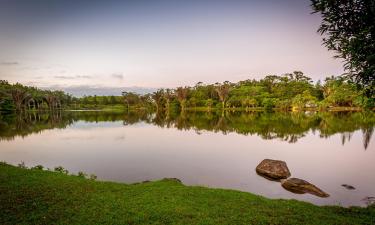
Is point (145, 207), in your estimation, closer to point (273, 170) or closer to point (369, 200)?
point (273, 170)

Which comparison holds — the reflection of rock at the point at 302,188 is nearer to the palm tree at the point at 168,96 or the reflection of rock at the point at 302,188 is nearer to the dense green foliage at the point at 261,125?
the dense green foliage at the point at 261,125

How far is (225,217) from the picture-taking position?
7977 mm

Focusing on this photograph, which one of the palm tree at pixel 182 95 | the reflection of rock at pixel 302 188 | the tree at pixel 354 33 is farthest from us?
the palm tree at pixel 182 95

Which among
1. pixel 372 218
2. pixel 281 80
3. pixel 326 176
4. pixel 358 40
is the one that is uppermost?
pixel 281 80

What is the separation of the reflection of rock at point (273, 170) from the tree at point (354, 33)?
29.7 ft

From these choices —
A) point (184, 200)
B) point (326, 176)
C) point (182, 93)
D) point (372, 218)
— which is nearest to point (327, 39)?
point (372, 218)

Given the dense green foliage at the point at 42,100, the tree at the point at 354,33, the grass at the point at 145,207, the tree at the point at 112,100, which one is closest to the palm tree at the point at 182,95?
the dense green foliage at the point at 42,100

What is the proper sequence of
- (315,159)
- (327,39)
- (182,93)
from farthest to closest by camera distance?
(182,93), (315,159), (327,39)

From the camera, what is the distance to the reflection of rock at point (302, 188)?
507 inches

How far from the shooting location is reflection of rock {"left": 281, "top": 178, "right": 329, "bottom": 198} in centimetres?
1288

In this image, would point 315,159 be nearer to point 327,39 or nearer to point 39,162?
point 327,39

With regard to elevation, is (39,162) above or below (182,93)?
below

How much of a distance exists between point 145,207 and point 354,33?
7834 mm

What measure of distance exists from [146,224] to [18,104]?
106050mm
